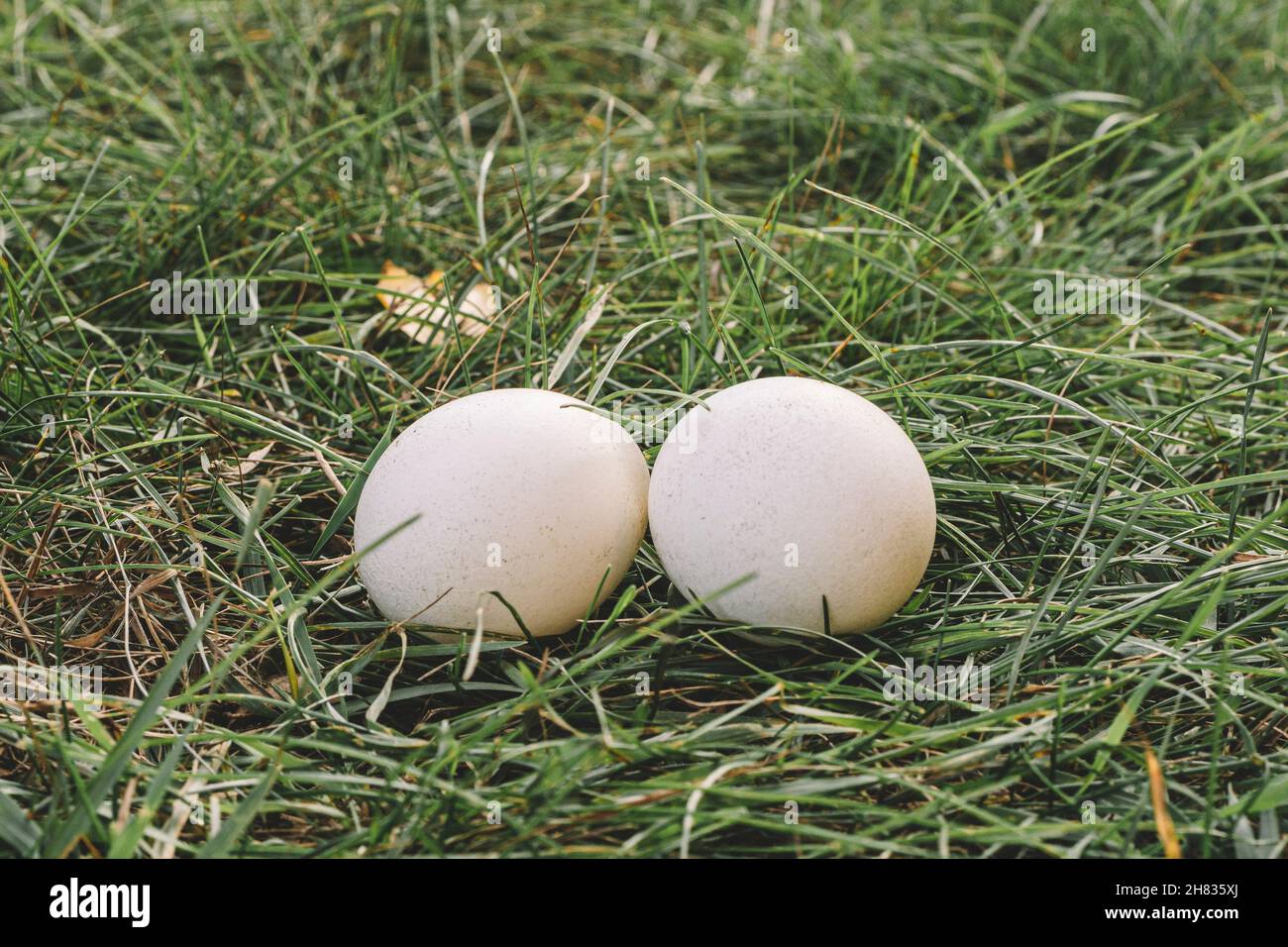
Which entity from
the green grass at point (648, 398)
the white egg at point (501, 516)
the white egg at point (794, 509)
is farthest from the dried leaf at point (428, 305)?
the white egg at point (794, 509)

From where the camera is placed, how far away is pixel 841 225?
2.45 meters

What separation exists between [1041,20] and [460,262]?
6.59ft

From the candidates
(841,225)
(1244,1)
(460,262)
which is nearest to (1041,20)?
(1244,1)

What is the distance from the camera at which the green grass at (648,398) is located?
129 cm

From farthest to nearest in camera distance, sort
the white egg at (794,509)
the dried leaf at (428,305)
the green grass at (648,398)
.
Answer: the dried leaf at (428,305)
the white egg at (794,509)
the green grass at (648,398)

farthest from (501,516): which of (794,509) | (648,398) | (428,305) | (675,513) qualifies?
(428,305)

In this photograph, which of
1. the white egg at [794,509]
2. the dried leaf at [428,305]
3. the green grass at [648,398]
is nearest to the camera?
the green grass at [648,398]

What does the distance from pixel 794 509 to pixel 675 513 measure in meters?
0.16

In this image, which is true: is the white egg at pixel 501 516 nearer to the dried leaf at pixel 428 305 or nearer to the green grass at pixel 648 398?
the green grass at pixel 648 398

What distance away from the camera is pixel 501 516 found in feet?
4.76

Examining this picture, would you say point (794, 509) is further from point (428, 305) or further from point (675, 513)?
point (428, 305)

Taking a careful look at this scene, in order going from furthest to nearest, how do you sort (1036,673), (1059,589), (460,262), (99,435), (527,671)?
(460,262) < (99,435) < (1059,589) < (1036,673) < (527,671)

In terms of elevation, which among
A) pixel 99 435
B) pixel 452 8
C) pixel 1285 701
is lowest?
pixel 1285 701

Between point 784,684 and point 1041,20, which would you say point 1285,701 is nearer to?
point 784,684
